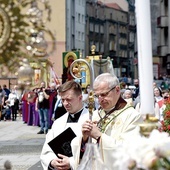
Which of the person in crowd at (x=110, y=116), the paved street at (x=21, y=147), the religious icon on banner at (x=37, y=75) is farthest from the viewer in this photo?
the paved street at (x=21, y=147)

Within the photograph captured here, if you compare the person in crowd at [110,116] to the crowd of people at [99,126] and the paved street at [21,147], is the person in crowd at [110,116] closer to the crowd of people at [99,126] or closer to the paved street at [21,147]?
the crowd of people at [99,126]

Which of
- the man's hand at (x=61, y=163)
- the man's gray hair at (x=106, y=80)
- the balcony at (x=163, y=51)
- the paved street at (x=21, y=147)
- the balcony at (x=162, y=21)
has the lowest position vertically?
the paved street at (x=21, y=147)

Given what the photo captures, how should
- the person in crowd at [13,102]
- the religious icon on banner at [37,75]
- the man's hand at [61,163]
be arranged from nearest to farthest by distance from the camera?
the religious icon on banner at [37,75], the man's hand at [61,163], the person in crowd at [13,102]

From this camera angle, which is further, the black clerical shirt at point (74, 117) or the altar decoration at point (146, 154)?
the black clerical shirt at point (74, 117)

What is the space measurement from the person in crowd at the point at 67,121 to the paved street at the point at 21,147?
4798 mm

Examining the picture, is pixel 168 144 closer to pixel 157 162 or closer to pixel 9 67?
pixel 157 162

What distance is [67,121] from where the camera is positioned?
6.91m

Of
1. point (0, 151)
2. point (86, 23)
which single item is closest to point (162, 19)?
point (86, 23)

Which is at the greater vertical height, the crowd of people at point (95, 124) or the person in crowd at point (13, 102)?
the crowd of people at point (95, 124)

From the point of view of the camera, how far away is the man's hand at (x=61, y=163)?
6.35 m

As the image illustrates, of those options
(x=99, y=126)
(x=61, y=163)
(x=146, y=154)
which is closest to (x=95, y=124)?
(x=99, y=126)

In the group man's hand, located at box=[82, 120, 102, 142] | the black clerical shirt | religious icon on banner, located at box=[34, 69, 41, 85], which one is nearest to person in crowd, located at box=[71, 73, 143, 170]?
man's hand, located at box=[82, 120, 102, 142]

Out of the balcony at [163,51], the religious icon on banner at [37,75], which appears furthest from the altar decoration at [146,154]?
the balcony at [163,51]

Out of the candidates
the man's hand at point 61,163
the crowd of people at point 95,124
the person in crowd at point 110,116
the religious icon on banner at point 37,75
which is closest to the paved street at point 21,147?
the crowd of people at point 95,124
